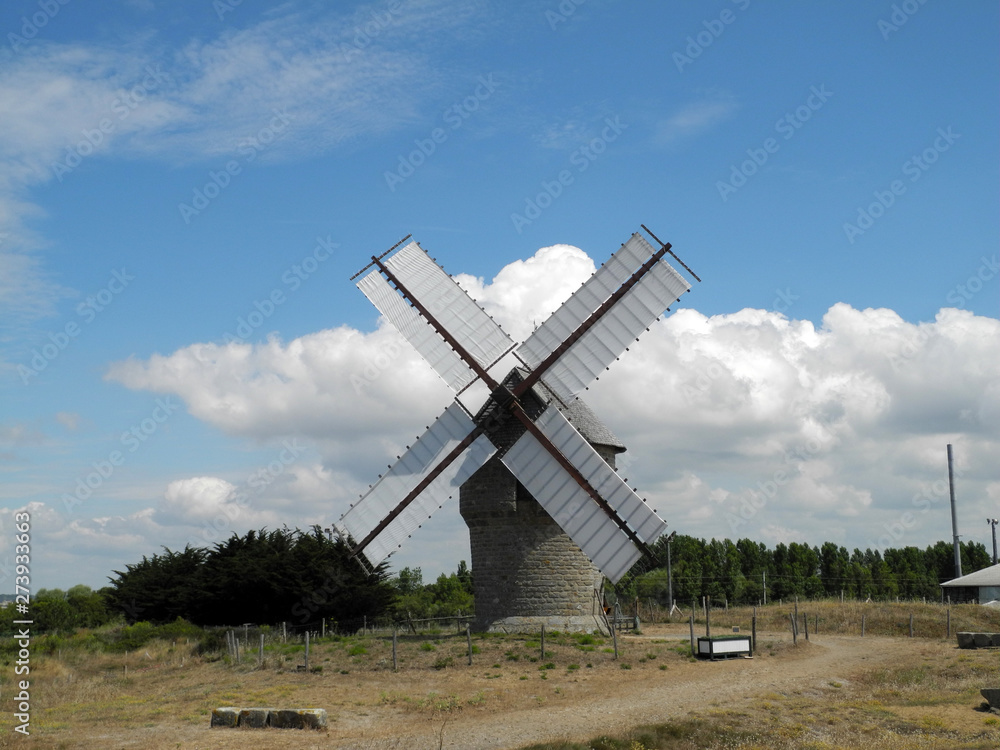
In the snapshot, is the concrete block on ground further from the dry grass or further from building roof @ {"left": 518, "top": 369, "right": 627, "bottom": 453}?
the dry grass

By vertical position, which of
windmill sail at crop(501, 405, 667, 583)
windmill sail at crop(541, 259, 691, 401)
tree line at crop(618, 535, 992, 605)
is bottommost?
tree line at crop(618, 535, 992, 605)

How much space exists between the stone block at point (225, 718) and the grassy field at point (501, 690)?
469mm

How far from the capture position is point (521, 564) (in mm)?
27328

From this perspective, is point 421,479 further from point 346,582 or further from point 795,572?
point 795,572

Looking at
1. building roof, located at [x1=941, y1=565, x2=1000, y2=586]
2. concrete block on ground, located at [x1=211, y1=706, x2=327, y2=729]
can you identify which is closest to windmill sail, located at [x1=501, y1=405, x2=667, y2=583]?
concrete block on ground, located at [x1=211, y1=706, x2=327, y2=729]

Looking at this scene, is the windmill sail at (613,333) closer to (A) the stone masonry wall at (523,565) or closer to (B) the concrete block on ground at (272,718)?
(A) the stone masonry wall at (523,565)

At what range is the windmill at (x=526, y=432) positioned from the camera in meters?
Answer: 26.3

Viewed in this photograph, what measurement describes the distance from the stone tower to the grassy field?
96cm

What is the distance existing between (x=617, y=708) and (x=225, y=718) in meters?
8.07

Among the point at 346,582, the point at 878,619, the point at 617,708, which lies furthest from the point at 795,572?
the point at 617,708

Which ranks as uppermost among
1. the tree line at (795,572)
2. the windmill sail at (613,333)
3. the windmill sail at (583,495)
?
the windmill sail at (613,333)

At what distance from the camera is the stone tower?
27.2 metres

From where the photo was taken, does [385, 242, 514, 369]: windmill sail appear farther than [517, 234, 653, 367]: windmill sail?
Yes

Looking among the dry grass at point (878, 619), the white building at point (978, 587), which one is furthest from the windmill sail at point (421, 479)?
the white building at point (978, 587)
